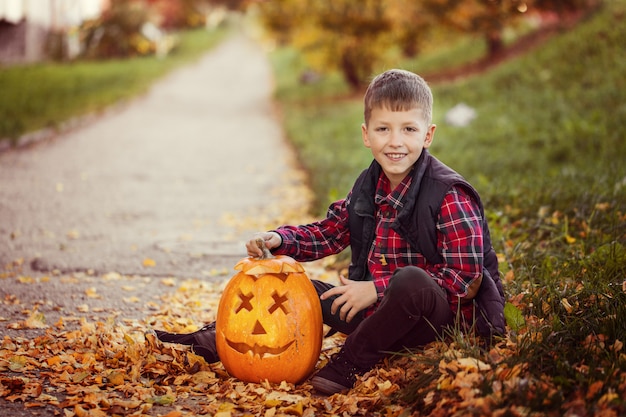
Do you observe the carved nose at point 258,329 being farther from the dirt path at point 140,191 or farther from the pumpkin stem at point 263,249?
the dirt path at point 140,191

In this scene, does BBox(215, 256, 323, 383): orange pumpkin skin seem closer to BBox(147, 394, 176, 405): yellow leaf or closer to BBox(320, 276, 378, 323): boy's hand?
BBox(320, 276, 378, 323): boy's hand

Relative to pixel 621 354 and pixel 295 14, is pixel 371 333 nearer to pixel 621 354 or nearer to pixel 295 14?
pixel 621 354

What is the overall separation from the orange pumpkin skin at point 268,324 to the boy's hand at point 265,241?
6 cm

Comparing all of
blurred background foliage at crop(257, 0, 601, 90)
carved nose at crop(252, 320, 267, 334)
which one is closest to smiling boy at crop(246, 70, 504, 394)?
carved nose at crop(252, 320, 267, 334)

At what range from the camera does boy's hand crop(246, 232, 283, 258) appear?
3.19m

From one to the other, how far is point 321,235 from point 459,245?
817mm

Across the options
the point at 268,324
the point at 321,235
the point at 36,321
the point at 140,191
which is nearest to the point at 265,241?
the point at 321,235

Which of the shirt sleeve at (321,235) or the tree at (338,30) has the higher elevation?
the tree at (338,30)

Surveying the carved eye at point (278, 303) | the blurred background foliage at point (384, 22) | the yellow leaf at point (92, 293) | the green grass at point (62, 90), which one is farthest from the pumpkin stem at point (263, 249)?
the blurred background foliage at point (384, 22)

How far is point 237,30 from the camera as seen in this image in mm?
58344

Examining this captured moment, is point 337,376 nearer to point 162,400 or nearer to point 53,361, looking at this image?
point 162,400

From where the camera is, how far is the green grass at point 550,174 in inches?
111

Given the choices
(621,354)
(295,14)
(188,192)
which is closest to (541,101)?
(188,192)

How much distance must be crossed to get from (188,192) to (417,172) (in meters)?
5.41
